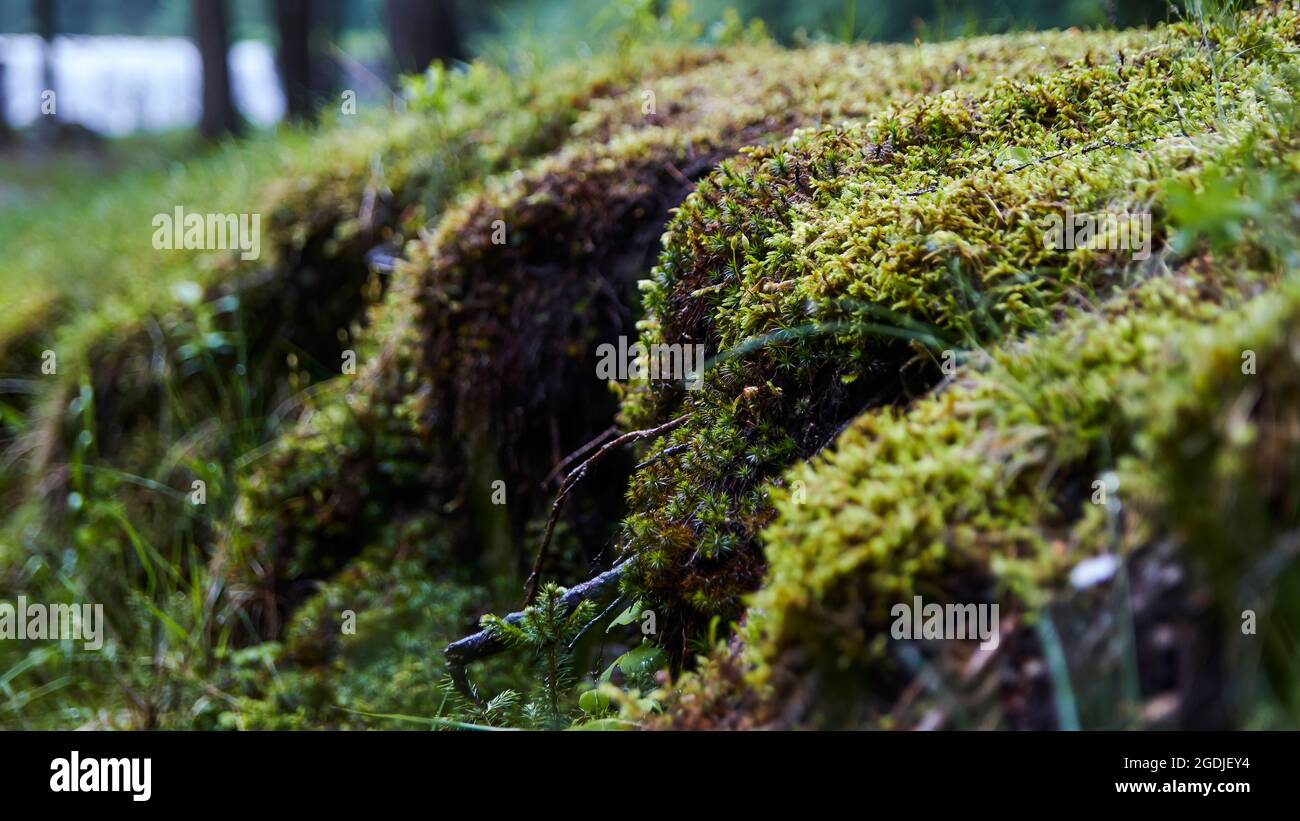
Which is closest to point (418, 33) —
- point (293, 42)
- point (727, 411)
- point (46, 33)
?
point (293, 42)

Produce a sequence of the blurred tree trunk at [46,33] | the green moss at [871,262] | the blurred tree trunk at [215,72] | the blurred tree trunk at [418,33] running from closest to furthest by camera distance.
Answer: the green moss at [871,262], the blurred tree trunk at [418,33], the blurred tree trunk at [215,72], the blurred tree trunk at [46,33]

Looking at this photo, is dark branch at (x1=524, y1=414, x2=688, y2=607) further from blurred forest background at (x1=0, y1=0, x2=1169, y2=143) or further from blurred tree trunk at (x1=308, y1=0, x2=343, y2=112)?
blurred tree trunk at (x1=308, y1=0, x2=343, y2=112)

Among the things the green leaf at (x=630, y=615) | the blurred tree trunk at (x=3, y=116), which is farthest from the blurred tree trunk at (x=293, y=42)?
the blurred tree trunk at (x=3, y=116)

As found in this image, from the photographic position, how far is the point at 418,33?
7.00 metres

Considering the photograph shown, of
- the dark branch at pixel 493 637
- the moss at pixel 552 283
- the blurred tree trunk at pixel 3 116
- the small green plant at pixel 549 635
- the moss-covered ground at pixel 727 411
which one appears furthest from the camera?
the blurred tree trunk at pixel 3 116

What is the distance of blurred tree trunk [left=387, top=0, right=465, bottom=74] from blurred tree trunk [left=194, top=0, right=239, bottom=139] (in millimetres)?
3876

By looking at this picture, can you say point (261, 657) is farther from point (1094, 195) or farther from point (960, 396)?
point (1094, 195)

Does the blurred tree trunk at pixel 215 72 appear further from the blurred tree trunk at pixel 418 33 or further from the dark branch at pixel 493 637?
the dark branch at pixel 493 637

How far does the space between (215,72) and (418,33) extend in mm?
4395

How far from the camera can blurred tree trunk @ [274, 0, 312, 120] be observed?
A: 9.73 m

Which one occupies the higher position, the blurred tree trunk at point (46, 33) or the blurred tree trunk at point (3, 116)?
the blurred tree trunk at point (46, 33)

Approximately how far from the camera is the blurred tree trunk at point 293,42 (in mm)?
9727

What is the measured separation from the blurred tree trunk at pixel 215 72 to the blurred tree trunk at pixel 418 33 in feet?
12.7
